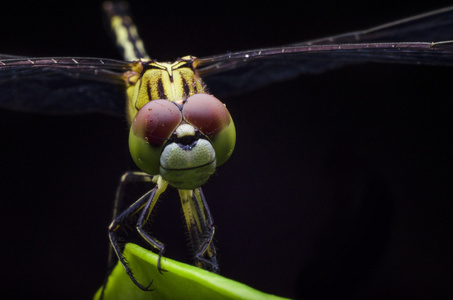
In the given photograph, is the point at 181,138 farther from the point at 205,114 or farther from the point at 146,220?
the point at 146,220

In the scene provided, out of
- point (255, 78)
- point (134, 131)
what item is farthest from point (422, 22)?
point (134, 131)

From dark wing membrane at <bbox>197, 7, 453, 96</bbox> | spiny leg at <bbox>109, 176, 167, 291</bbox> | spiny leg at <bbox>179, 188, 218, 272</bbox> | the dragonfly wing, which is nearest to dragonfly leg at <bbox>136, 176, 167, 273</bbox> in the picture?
spiny leg at <bbox>109, 176, 167, 291</bbox>

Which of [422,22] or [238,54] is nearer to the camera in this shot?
[238,54]

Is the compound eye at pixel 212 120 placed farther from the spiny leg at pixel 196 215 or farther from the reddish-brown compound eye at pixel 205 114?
the spiny leg at pixel 196 215

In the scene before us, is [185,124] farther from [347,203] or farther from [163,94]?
[347,203]

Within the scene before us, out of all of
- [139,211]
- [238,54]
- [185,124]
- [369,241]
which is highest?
[238,54]

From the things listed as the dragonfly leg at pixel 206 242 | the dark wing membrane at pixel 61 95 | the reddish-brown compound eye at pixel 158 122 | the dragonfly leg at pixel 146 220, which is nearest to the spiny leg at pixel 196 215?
the dragonfly leg at pixel 206 242

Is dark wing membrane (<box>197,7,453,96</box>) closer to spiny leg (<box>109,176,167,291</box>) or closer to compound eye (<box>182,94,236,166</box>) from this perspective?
compound eye (<box>182,94,236,166</box>)
